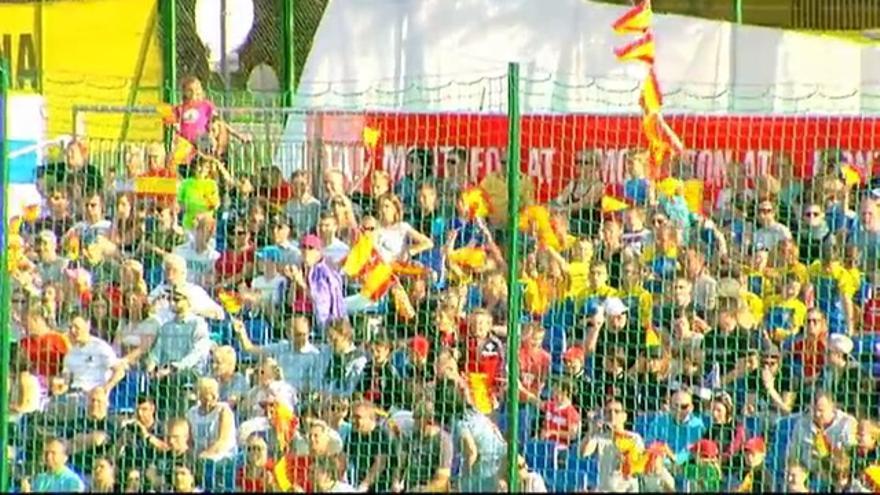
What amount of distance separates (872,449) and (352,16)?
21.5ft

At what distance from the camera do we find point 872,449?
13852mm

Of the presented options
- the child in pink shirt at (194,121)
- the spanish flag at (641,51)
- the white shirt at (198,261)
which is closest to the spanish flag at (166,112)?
the child in pink shirt at (194,121)

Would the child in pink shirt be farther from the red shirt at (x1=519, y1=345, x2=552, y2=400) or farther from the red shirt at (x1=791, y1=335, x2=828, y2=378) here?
the red shirt at (x1=791, y1=335, x2=828, y2=378)

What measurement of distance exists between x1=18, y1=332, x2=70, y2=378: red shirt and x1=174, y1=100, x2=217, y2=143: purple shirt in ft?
5.65

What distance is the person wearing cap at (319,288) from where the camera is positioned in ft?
47.6

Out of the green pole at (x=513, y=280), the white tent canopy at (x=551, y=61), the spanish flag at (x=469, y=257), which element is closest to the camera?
the green pole at (x=513, y=280)

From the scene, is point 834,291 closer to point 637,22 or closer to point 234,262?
point 637,22

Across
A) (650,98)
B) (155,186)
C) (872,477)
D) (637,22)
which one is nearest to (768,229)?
(650,98)

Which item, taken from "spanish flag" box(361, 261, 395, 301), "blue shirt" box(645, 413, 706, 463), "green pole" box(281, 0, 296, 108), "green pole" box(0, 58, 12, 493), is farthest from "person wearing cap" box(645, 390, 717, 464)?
"green pole" box(281, 0, 296, 108)

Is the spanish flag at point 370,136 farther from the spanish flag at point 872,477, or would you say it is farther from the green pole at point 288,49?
the spanish flag at point 872,477

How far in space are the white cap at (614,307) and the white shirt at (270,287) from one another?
1825mm

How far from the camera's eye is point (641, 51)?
1662cm

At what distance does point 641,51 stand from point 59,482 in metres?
4.99

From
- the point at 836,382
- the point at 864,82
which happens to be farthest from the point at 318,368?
the point at 864,82
